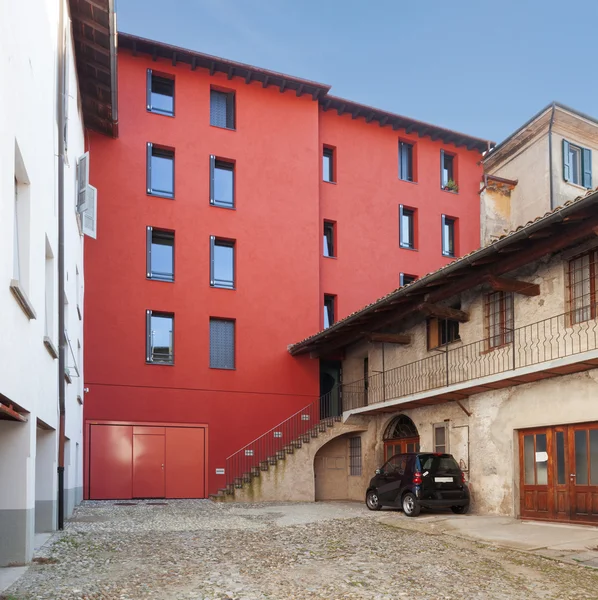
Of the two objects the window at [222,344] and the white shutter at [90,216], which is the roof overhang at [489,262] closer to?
the window at [222,344]

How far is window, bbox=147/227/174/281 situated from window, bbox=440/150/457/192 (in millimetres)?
11294

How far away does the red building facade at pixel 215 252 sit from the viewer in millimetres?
21109

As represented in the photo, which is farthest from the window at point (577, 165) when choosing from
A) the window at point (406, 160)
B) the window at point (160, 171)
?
the window at point (160, 171)

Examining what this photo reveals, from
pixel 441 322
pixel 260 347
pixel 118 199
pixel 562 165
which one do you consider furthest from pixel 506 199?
pixel 118 199

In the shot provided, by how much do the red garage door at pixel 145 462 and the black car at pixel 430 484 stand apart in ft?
25.9

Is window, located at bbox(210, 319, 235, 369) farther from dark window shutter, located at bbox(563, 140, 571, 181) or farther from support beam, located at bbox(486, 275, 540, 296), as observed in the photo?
dark window shutter, located at bbox(563, 140, 571, 181)

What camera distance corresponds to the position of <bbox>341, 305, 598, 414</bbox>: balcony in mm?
12773

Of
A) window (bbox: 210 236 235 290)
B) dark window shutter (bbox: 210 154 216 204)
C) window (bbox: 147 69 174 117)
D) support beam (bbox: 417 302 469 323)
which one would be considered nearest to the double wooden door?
support beam (bbox: 417 302 469 323)

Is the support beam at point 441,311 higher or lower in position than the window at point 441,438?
higher

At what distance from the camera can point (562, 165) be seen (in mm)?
20031

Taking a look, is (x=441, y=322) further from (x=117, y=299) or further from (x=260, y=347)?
(x=117, y=299)

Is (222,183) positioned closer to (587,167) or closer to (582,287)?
(587,167)

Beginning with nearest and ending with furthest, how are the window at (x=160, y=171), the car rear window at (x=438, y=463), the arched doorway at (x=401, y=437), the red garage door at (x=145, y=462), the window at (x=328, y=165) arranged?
the car rear window at (x=438, y=463) < the arched doorway at (x=401, y=437) < the red garage door at (x=145, y=462) < the window at (x=160, y=171) < the window at (x=328, y=165)

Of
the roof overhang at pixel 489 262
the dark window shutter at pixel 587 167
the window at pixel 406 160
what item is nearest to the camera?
the roof overhang at pixel 489 262
